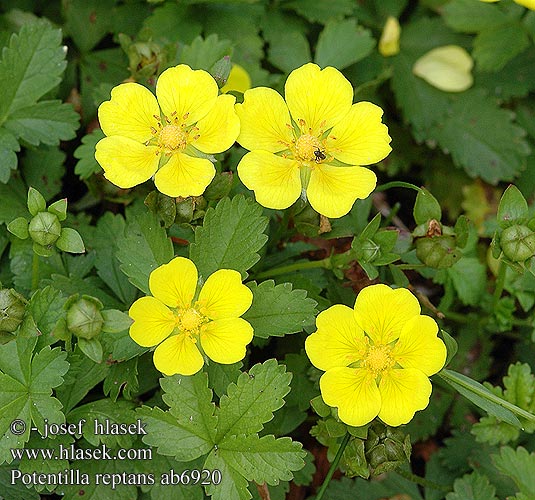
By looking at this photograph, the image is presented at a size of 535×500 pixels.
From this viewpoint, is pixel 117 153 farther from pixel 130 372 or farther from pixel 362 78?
pixel 362 78

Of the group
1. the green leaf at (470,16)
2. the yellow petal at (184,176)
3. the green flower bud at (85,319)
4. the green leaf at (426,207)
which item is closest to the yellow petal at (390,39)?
the green leaf at (470,16)

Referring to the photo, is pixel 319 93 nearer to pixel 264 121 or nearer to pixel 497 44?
pixel 264 121

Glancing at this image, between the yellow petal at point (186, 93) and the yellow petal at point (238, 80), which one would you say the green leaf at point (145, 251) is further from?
the yellow petal at point (238, 80)

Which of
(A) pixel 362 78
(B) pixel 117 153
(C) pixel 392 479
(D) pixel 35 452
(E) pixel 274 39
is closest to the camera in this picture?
(B) pixel 117 153

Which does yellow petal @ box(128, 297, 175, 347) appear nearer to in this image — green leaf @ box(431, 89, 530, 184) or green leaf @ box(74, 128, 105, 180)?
green leaf @ box(74, 128, 105, 180)

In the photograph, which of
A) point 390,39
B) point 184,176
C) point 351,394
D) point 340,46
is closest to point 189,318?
point 184,176

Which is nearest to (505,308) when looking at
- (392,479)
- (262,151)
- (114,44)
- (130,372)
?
(392,479)
